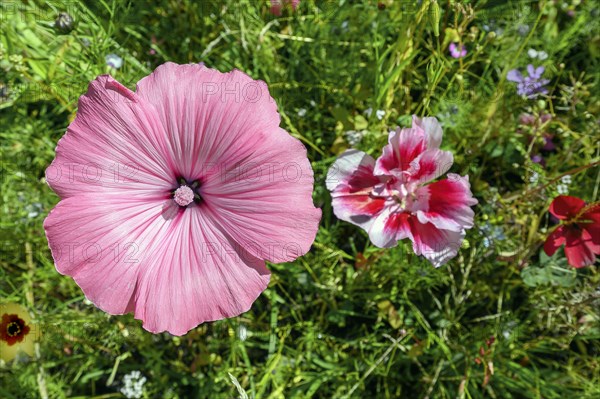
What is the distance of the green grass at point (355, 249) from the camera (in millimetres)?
1684

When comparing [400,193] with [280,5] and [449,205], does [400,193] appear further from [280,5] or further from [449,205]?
[280,5]

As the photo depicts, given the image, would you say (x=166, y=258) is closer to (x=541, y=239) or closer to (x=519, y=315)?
(x=541, y=239)

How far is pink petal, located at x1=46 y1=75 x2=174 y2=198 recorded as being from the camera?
106cm

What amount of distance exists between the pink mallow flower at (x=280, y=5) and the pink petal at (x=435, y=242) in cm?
100

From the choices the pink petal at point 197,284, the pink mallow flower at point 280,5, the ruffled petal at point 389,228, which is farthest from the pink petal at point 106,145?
the pink mallow flower at point 280,5

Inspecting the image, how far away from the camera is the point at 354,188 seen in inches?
53.5

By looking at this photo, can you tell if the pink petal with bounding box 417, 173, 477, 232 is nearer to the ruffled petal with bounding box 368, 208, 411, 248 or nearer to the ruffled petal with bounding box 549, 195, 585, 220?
the ruffled petal with bounding box 368, 208, 411, 248

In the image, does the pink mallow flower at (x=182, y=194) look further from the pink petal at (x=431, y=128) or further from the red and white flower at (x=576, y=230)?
the red and white flower at (x=576, y=230)

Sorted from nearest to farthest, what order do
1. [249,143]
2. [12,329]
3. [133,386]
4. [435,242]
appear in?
[249,143], [435,242], [12,329], [133,386]

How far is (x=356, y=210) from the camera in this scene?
1.33 metres

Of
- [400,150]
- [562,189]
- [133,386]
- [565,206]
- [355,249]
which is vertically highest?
[400,150]

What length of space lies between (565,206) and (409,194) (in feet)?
1.42

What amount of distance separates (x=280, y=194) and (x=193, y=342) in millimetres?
1163

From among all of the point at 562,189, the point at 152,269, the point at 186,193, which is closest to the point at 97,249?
the point at 152,269
